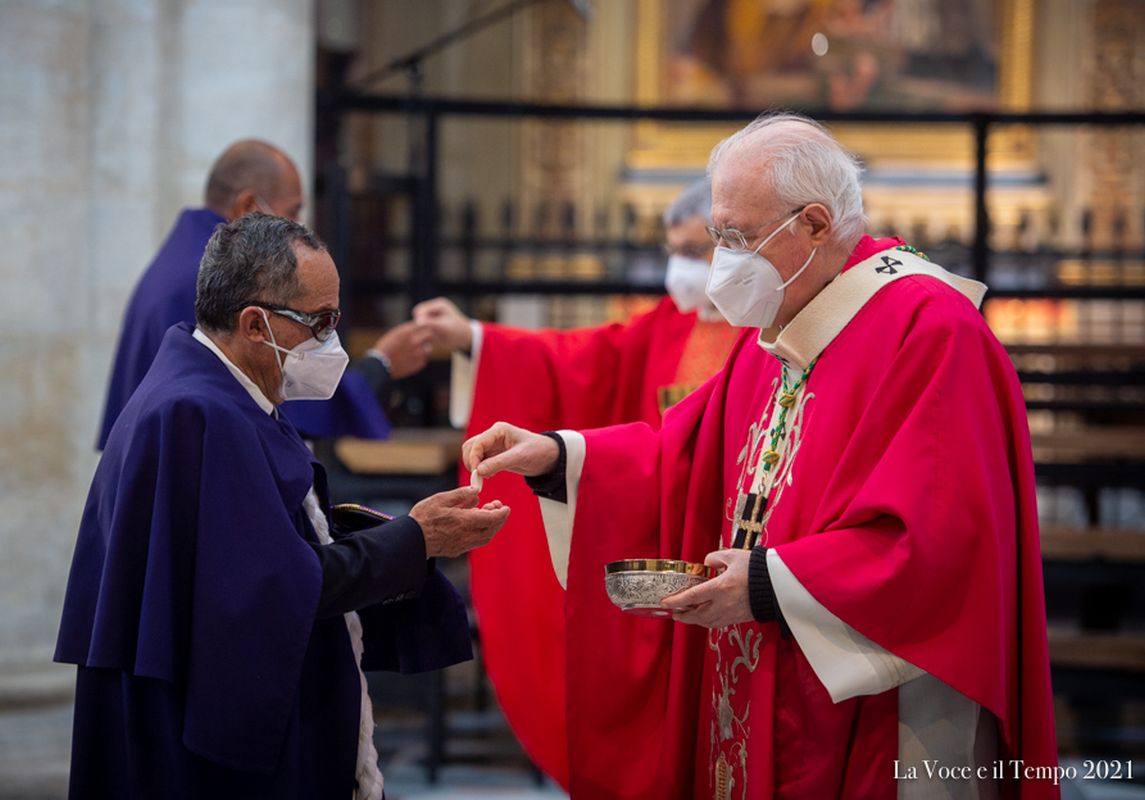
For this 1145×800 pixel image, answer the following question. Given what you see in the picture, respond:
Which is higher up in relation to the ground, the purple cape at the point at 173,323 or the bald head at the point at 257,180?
the bald head at the point at 257,180

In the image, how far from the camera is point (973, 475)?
2566mm

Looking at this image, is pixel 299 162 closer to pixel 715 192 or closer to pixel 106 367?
pixel 106 367

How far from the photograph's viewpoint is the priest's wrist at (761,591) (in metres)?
2.60

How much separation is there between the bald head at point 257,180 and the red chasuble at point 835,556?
1389 mm

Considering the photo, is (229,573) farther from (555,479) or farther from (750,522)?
(750,522)

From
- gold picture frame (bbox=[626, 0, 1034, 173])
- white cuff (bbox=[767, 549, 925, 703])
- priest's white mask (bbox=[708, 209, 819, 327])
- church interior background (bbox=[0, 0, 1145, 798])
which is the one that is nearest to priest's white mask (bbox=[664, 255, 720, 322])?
church interior background (bbox=[0, 0, 1145, 798])

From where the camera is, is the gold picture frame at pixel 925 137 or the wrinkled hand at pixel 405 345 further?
the gold picture frame at pixel 925 137

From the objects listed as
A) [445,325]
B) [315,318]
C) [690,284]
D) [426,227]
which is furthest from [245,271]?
[426,227]

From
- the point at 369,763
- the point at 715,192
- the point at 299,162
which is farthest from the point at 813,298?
the point at 299,162

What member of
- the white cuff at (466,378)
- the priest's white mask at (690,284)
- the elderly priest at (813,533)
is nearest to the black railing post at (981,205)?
the priest's white mask at (690,284)

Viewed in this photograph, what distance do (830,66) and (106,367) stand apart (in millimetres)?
8166

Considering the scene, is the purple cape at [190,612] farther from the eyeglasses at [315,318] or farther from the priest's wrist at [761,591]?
the priest's wrist at [761,591]

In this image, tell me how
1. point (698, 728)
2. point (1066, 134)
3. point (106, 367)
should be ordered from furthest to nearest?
1. point (1066, 134)
2. point (106, 367)
3. point (698, 728)

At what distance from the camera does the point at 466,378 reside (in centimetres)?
462
